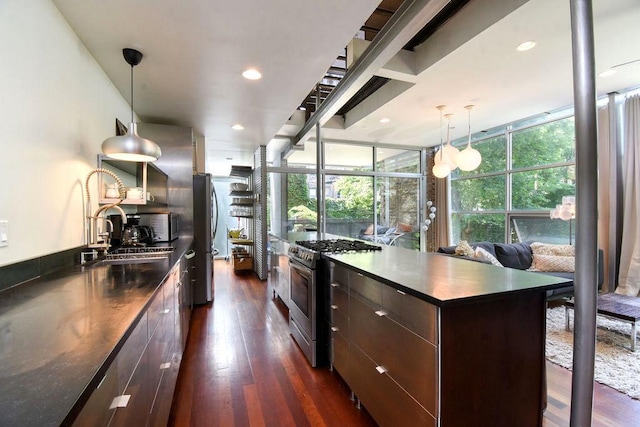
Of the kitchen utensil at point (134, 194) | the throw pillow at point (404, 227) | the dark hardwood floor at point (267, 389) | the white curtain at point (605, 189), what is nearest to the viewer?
the dark hardwood floor at point (267, 389)

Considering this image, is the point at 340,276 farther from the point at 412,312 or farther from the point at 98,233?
the point at 98,233

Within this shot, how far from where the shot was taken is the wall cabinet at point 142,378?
0.74 m

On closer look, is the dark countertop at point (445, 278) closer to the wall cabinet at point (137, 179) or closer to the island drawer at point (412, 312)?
the island drawer at point (412, 312)

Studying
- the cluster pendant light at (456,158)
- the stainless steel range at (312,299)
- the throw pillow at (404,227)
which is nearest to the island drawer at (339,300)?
the stainless steel range at (312,299)

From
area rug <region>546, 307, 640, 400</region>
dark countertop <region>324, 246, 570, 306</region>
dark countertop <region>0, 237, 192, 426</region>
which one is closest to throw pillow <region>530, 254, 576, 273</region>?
area rug <region>546, 307, 640, 400</region>

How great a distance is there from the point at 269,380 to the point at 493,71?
3.79 metres

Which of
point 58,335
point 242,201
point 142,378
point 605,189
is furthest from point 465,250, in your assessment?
point 242,201

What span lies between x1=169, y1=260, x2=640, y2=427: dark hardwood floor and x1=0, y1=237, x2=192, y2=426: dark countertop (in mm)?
1020

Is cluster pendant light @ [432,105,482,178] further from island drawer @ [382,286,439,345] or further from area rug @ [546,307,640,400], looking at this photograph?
island drawer @ [382,286,439,345]

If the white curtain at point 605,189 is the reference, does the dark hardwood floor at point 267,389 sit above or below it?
below

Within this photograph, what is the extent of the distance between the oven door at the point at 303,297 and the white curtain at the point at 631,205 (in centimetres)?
433

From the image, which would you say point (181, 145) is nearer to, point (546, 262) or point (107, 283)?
point (107, 283)

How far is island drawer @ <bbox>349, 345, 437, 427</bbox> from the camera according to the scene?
1.36m

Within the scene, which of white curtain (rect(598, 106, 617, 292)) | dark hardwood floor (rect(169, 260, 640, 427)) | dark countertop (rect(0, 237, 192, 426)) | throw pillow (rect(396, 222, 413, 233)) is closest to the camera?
dark countertop (rect(0, 237, 192, 426))
